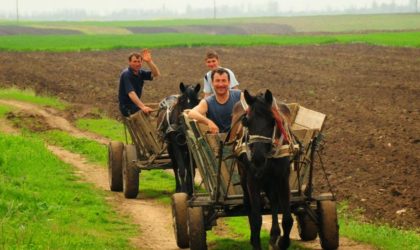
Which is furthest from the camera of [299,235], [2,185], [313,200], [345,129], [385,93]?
[385,93]

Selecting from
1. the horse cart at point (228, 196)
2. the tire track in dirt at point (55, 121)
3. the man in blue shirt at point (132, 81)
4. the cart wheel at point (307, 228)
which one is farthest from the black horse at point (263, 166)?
the tire track in dirt at point (55, 121)

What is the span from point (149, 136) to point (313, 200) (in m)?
5.21

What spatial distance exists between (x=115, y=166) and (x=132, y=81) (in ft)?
5.03

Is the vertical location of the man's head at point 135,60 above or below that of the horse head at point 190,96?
above

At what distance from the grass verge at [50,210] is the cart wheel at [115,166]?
385 millimetres

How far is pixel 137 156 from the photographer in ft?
51.5

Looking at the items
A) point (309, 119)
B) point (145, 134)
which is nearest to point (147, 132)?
point (145, 134)

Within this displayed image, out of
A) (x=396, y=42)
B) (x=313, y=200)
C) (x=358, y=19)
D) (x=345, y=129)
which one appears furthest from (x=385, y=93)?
(x=358, y=19)

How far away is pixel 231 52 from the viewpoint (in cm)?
6091

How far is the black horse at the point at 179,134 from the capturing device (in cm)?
1359

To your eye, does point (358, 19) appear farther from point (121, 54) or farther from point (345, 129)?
point (345, 129)

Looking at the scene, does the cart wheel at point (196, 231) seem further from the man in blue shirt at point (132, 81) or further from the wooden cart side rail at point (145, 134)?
the man in blue shirt at point (132, 81)

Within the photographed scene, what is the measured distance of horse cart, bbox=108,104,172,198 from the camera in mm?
15000

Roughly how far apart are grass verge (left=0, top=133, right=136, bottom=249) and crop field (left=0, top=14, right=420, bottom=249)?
0.9 inches
